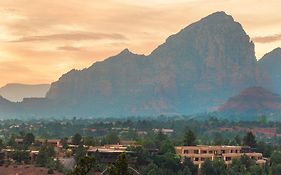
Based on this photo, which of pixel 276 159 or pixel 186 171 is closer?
pixel 186 171

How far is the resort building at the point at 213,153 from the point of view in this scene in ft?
438

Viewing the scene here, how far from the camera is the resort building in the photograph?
13362 centimetres

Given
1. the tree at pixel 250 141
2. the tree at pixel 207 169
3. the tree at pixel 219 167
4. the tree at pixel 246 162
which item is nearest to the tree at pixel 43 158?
the tree at pixel 207 169

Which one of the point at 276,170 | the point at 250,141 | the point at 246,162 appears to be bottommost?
the point at 276,170

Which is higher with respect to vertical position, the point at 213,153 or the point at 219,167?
the point at 213,153

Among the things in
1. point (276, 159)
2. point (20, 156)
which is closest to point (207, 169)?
point (276, 159)

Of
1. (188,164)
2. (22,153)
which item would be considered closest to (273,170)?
(188,164)

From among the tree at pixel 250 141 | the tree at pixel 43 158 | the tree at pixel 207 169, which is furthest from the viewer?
the tree at pixel 250 141

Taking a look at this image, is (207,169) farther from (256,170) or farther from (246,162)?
(246,162)

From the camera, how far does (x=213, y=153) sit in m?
142

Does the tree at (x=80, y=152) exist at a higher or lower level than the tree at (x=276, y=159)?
higher

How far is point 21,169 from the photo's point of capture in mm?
114750

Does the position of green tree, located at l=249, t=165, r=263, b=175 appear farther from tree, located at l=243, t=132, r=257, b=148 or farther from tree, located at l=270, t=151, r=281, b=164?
tree, located at l=243, t=132, r=257, b=148

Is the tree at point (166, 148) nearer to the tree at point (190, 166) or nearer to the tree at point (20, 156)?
the tree at point (190, 166)
